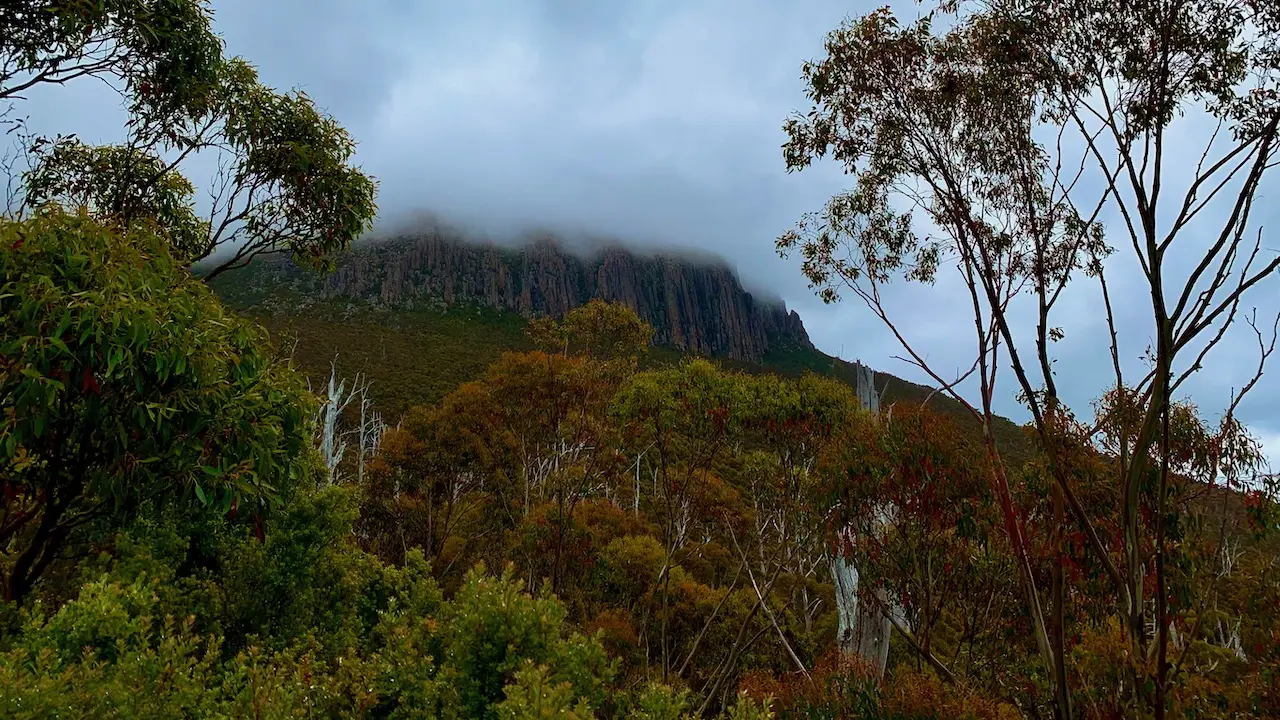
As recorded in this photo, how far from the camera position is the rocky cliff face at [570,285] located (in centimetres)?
9075

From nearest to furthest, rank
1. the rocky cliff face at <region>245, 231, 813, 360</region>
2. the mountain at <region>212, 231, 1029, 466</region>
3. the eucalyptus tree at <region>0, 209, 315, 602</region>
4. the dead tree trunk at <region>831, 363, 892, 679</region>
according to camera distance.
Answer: the eucalyptus tree at <region>0, 209, 315, 602</region>, the dead tree trunk at <region>831, 363, 892, 679</region>, the mountain at <region>212, 231, 1029, 466</region>, the rocky cliff face at <region>245, 231, 813, 360</region>

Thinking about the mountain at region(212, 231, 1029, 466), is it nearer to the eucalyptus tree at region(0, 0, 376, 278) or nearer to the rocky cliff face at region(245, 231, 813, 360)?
the rocky cliff face at region(245, 231, 813, 360)

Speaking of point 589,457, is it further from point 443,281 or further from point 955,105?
point 443,281

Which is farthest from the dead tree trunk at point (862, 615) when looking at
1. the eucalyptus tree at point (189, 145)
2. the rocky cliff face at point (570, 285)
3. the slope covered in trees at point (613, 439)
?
the rocky cliff face at point (570, 285)

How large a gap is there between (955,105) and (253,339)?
29.2 ft

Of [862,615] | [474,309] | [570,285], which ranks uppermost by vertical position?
[570,285]

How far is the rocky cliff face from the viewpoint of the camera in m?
90.8

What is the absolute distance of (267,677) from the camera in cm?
364

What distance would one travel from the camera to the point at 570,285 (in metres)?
120

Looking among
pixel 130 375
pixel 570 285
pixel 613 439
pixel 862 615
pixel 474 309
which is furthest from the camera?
pixel 570 285

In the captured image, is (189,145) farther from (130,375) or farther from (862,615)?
(862,615)

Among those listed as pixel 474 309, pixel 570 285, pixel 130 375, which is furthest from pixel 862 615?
pixel 570 285

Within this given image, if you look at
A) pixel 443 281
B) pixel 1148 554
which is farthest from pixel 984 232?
pixel 443 281

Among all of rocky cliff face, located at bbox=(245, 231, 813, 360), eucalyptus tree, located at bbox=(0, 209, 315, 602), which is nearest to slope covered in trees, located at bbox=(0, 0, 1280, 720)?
eucalyptus tree, located at bbox=(0, 209, 315, 602)
